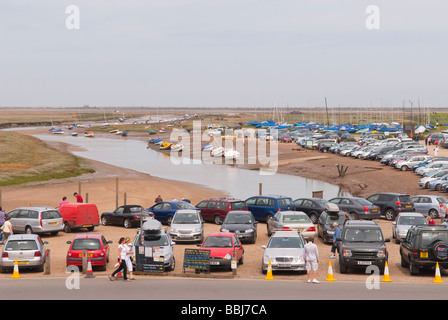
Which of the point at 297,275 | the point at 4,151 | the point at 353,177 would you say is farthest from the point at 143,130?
the point at 297,275

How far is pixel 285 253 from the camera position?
23547mm

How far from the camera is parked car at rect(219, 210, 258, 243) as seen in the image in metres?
30.5

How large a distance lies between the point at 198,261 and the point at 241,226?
752cm

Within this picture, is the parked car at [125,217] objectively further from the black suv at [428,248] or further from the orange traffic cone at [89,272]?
the black suv at [428,248]

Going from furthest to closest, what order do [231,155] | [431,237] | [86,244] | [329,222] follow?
[231,155] → [329,222] → [86,244] → [431,237]

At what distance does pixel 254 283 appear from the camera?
851 inches

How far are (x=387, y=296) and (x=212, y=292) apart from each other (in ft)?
16.3

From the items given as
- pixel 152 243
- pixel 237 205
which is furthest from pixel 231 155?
pixel 152 243

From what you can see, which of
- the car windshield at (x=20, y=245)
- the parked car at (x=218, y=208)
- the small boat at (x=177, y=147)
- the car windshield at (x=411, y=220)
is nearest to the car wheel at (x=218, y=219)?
the parked car at (x=218, y=208)

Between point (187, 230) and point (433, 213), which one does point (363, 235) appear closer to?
point (187, 230)

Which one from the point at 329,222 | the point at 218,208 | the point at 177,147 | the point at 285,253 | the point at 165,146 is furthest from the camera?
the point at 165,146

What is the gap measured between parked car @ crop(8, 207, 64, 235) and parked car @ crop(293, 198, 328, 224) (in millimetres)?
13060

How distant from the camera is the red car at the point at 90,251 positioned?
79.6 feet
